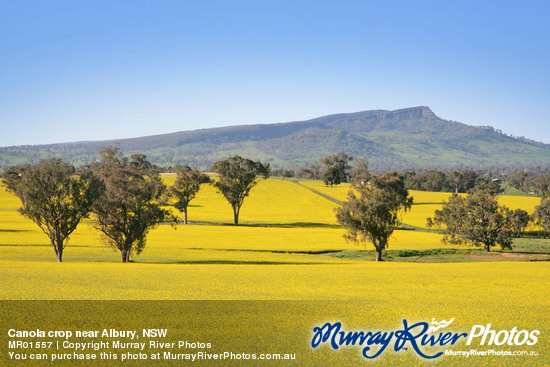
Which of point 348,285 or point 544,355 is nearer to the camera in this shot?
point 544,355

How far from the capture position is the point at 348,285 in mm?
25156

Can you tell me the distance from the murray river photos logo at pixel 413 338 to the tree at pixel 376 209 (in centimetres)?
3277

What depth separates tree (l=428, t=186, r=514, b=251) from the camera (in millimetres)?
55438

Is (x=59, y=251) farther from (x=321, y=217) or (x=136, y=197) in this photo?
(x=321, y=217)

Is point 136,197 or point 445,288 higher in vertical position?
point 136,197

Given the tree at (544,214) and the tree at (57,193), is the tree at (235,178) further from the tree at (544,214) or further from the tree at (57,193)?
the tree at (544,214)

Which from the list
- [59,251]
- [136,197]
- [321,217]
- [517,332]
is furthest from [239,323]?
[321,217]

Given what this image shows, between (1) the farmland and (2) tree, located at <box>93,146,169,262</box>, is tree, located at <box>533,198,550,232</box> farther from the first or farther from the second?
(2) tree, located at <box>93,146,169,262</box>

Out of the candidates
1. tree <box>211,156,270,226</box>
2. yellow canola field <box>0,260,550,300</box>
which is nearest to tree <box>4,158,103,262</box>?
yellow canola field <box>0,260,550,300</box>

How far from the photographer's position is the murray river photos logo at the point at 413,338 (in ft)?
46.0

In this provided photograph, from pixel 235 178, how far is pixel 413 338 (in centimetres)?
7830

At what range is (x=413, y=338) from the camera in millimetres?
14508

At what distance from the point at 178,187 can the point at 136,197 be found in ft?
153

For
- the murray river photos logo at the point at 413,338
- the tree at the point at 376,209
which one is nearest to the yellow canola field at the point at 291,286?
the murray river photos logo at the point at 413,338
